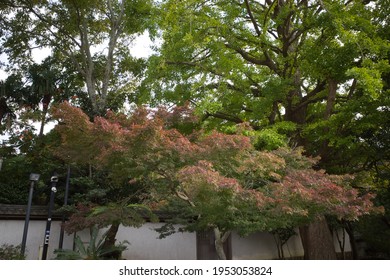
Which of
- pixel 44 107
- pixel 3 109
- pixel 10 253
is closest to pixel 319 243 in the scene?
pixel 10 253

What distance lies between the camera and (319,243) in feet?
34.7

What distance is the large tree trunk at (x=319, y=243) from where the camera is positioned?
1051cm

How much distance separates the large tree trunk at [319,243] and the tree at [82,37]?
11.1 m

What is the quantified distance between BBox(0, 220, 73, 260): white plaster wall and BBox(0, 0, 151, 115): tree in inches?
273

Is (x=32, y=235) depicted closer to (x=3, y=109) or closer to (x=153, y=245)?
(x=153, y=245)

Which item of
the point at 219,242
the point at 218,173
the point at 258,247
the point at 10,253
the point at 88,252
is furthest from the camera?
the point at 258,247

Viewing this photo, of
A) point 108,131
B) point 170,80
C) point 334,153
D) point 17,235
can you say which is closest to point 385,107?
point 334,153

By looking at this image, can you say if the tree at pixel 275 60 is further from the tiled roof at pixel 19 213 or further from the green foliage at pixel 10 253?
the green foliage at pixel 10 253

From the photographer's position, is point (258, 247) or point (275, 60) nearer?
point (275, 60)

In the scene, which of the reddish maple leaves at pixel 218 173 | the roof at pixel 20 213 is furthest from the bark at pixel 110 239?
the reddish maple leaves at pixel 218 173

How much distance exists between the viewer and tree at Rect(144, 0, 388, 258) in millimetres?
9195

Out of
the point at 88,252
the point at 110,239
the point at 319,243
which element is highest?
the point at 110,239

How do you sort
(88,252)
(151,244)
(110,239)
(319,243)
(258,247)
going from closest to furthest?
(88,252), (110,239), (319,243), (151,244), (258,247)

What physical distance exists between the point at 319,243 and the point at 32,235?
31.3 ft
